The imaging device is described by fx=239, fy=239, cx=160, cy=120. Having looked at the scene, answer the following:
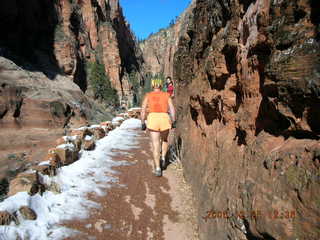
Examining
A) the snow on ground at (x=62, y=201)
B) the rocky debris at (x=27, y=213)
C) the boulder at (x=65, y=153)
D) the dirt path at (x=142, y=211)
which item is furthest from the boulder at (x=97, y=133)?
the rocky debris at (x=27, y=213)

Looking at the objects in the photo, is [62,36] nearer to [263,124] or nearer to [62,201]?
[62,201]

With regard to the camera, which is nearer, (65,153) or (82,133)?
(65,153)

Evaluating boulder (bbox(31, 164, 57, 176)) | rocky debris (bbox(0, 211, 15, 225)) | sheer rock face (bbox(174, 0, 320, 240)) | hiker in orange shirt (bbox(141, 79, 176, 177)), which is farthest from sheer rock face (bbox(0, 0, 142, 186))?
sheer rock face (bbox(174, 0, 320, 240))

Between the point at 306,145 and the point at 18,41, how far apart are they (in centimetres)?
2648

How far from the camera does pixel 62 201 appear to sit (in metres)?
3.62

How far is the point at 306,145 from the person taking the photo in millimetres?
1518

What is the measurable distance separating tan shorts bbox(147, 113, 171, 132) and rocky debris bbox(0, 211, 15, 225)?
2.71 metres

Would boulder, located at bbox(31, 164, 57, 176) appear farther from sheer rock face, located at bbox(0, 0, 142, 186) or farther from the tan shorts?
sheer rock face, located at bbox(0, 0, 142, 186)

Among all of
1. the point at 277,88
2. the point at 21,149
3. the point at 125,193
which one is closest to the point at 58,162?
the point at 125,193

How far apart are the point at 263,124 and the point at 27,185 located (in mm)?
3206

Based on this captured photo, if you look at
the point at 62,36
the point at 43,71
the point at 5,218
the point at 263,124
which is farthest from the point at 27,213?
the point at 62,36

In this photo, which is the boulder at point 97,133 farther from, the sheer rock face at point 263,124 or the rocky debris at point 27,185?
the sheer rock face at point 263,124

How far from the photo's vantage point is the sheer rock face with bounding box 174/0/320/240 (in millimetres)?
1468

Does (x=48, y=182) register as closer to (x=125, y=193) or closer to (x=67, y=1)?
(x=125, y=193)
